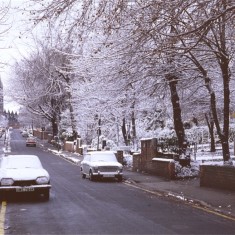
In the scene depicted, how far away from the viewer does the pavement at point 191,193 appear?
14195mm

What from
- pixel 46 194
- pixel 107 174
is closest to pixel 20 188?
pixel 46 194

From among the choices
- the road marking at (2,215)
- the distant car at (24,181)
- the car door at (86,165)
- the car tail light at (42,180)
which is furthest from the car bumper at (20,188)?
the car door at (86,165)

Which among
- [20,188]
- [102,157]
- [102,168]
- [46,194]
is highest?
[102,157]

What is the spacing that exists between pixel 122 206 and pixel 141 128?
3628 centimetres

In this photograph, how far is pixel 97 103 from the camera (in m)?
38.6

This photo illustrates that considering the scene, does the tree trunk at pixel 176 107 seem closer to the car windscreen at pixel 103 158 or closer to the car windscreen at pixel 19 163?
the car windscreen at pixel 103 158

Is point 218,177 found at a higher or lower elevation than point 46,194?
higher

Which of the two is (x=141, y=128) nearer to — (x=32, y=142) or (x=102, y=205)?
(x=32, y=142)

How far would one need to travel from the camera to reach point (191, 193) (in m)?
18.1

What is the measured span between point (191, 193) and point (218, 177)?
1.93 m

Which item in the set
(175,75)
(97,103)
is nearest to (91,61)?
(175,75)

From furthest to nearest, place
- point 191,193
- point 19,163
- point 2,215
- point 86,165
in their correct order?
point 86,165 < point 191,193 < point 19,163 < point 2,215

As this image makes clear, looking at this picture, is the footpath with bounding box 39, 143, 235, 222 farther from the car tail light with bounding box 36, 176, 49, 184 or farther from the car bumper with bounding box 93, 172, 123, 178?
the car tail light with bounding box 36, 176, 49, 184

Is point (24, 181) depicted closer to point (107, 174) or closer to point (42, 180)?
point (42, 180)
